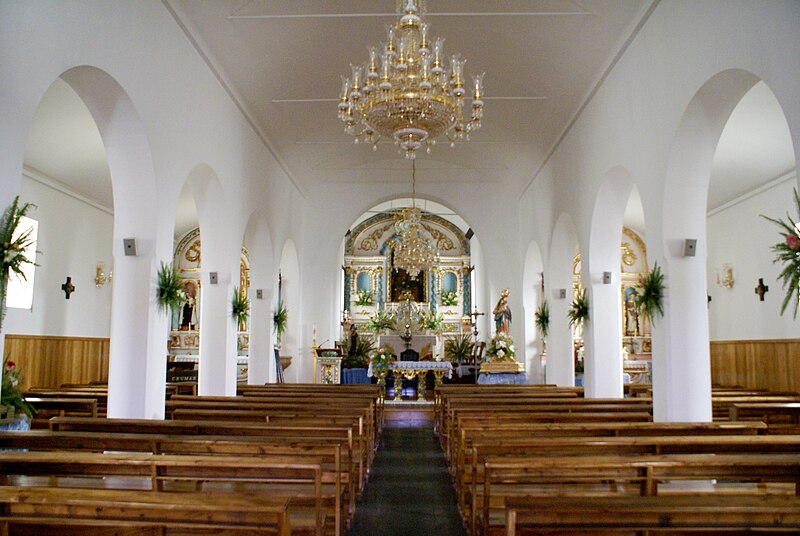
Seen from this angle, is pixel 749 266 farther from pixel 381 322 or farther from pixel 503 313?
pixel 381 322

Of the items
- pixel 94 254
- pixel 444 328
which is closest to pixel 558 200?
pixel 94 254

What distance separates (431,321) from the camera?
23.0 m

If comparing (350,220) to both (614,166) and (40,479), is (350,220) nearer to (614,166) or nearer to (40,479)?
(614,166)

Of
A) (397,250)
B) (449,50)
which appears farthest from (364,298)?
(449,50)

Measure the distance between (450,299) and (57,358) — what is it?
14.4 metres

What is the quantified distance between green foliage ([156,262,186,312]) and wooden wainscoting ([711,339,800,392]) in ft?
31.1

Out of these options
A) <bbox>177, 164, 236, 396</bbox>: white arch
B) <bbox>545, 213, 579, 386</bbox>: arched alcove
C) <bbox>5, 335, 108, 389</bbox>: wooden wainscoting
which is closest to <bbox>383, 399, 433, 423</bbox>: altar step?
<bbox>545, 213, 579, 386</bbox>: arched alcove

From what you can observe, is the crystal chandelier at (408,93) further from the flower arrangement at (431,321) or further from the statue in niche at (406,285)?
the statue in niche at (406,285)

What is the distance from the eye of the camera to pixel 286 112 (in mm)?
11945

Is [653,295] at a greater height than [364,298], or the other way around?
[364,298]

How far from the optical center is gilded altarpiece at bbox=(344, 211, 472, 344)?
24.4 m

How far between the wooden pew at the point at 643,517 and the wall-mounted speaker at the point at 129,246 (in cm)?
597

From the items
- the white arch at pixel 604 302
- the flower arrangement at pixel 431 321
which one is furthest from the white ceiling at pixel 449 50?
the flower arrangement at pixel 431 321

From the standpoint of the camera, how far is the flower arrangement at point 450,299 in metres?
24.5
